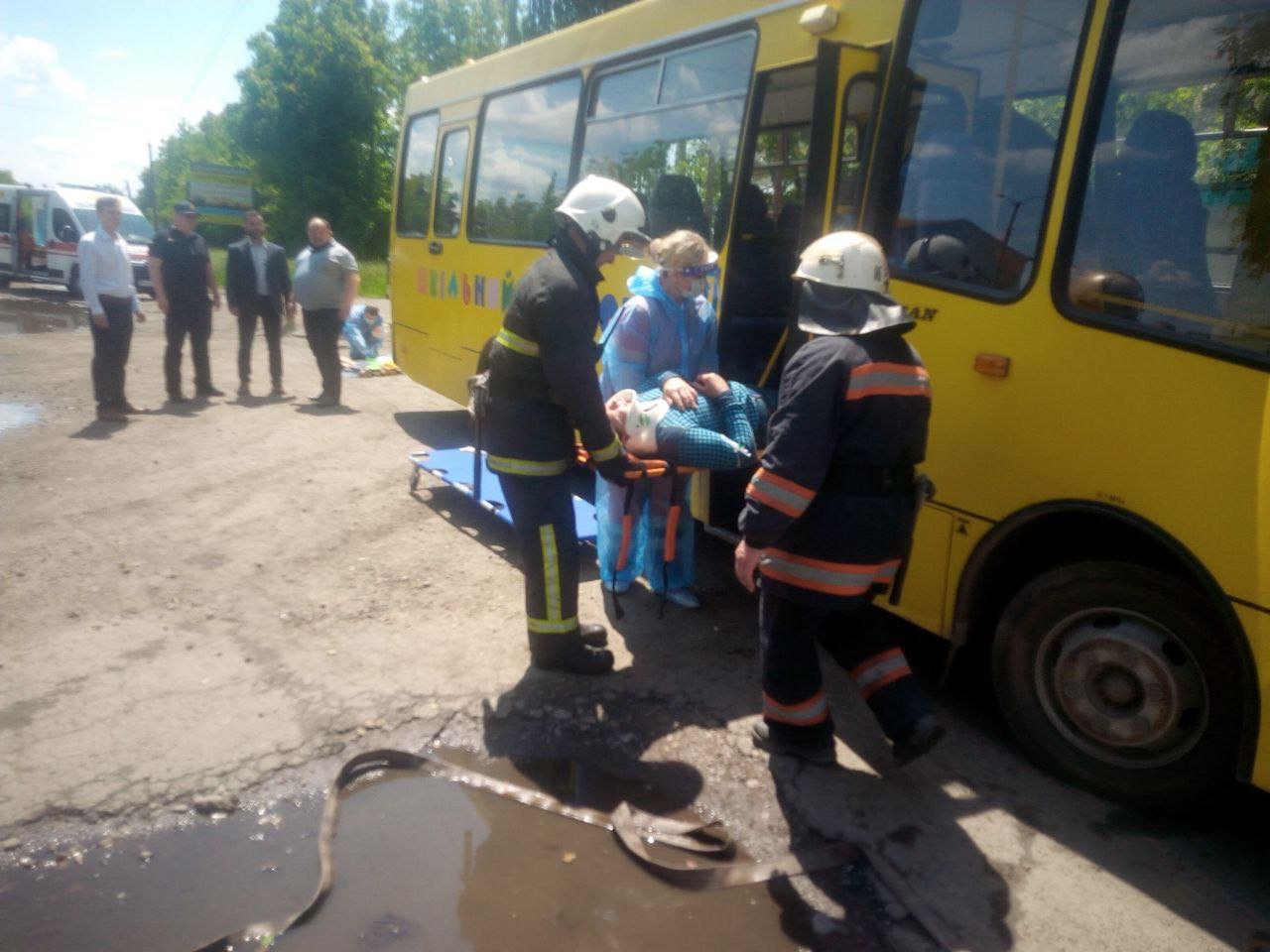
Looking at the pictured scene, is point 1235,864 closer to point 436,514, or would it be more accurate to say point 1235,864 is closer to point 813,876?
point 813,876

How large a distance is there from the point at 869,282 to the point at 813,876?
185 centimetres

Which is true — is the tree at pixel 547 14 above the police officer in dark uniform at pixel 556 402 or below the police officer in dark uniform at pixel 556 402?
above

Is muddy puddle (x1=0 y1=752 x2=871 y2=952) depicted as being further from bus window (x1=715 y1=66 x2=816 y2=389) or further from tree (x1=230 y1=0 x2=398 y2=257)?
tree (x1=230 y1=0 x2=398 y2=257)

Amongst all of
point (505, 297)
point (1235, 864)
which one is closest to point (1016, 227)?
point (1235, 864)

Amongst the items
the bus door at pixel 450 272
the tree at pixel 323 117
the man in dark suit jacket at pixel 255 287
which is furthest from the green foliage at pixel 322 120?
the bus door at pixel 450 272

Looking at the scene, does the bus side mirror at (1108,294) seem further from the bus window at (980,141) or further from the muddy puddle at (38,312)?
the muddy puddle at (38,312)

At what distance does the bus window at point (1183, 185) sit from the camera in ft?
9.61

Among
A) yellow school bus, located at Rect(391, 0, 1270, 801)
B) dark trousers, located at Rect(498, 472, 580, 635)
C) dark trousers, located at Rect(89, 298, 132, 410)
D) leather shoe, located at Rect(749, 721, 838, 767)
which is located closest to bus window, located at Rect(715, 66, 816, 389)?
yellow school bus, located at Rect(391, 0, 1270, 801)

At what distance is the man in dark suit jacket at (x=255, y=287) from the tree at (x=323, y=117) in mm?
31619

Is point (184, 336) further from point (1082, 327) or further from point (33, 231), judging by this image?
point (33, 231)

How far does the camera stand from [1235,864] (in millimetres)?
3098

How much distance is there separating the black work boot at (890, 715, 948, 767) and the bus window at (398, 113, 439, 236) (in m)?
6.70

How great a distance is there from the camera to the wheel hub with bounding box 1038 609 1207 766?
3.15 meters

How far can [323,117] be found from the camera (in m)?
39.8
